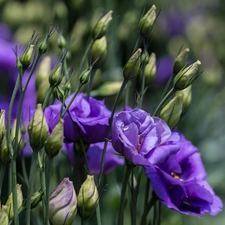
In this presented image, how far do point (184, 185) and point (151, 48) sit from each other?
68.8 inches

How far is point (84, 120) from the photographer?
0.80m

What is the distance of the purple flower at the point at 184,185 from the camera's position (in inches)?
31.6

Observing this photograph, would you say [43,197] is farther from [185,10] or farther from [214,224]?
[185,10]

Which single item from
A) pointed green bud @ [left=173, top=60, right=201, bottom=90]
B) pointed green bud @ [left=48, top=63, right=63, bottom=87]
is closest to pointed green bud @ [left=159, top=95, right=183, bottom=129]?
pointed green bud @ [left=173, top=60, right=201, bottom=90]

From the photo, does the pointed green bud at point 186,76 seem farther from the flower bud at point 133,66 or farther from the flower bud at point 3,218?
the flower bud at point 3,218

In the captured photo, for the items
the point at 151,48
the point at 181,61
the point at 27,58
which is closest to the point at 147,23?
the point at 181,61

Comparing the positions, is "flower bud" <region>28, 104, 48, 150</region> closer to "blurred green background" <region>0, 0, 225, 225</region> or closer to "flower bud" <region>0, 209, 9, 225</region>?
"flower bud" <region>0, 209, 9, 225</region>

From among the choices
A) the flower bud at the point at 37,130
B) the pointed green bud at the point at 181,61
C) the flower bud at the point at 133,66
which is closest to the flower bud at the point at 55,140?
the flower bud at the point at 37,130

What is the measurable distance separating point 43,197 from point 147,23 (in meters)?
0.25

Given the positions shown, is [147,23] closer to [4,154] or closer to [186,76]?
[186,76]

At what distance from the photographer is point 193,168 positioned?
0.93 metres

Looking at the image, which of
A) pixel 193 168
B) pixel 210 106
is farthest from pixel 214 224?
pixel 193 168

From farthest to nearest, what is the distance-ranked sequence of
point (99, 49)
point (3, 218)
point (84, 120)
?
point (99, 49) → point (84, 120) → point (3, 218)

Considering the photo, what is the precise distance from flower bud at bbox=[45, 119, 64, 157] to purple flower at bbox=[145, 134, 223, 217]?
13 cm
